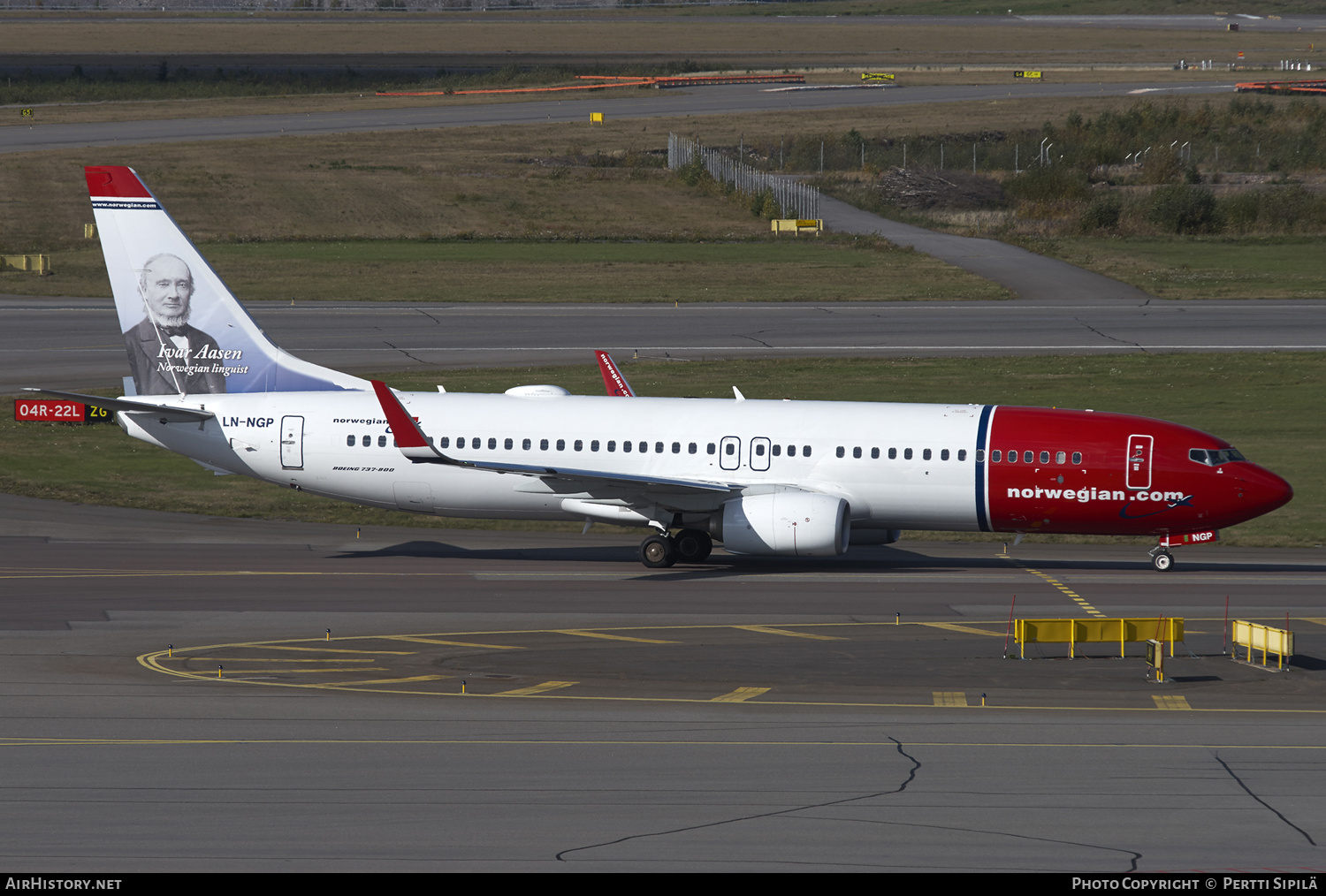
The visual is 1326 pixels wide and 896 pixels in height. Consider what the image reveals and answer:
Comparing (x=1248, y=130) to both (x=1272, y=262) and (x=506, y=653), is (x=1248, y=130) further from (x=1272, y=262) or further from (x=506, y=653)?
(x=506, y=653)

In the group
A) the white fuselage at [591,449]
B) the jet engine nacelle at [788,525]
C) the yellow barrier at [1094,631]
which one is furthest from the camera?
the white fuselage at [591,449]

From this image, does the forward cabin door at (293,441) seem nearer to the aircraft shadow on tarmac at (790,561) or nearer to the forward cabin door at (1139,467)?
the aircraft shadow on tarmac at (790,561)

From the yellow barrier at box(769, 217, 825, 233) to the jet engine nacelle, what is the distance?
209ft

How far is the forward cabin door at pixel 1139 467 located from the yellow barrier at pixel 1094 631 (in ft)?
24.4

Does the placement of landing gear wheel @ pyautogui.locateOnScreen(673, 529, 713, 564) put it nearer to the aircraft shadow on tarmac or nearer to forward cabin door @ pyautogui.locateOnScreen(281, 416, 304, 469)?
the aircraft shadow on tarmac

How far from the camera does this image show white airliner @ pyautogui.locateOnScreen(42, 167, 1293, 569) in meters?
34.0

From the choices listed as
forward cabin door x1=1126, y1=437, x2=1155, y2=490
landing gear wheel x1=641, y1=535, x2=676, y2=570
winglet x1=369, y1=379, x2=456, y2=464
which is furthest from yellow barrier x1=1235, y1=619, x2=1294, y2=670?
winglet x1=369, y1=379, x2=456, y2=464

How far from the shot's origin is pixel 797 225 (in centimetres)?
9619

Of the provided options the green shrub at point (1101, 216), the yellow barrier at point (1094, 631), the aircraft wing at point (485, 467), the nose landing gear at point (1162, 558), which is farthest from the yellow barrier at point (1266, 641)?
the green shrub at point (1101, 216)

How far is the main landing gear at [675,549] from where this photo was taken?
35.0m

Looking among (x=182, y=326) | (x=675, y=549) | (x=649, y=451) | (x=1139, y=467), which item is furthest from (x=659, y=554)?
(x=182, y=326)

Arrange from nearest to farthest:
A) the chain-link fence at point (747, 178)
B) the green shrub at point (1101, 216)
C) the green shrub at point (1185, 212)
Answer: the green shrub at point (1185, 212) < the green shrub at point (1101, 216) < the chain-link fence at point (747, 178)

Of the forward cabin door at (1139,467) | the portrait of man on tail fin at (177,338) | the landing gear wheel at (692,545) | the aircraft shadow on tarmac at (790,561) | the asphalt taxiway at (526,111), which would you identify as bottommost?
the aircraft shadow on tarmac at (790,561)
